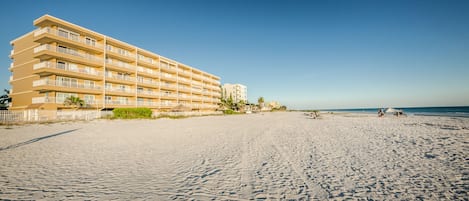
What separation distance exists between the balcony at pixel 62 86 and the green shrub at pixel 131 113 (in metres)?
6.09

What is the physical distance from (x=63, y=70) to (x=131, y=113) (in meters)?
10.1

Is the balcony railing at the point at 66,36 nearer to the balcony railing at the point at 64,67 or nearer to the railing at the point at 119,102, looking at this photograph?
the balcony railing at the point at 64,67

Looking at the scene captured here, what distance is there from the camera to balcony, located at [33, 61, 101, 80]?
22844mm

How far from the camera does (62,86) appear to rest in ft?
78.6

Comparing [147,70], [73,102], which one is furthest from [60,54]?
[147,70]

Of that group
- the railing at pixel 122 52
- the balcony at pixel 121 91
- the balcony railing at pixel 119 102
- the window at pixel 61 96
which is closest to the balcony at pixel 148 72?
the railing at pixel 122 52

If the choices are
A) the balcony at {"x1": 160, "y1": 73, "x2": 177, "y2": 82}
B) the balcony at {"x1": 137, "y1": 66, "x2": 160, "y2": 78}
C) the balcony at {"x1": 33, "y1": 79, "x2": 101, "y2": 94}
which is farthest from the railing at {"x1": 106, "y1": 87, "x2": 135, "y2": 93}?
the balcony at {"x1": 160, "y1": 73, "x2": 177, "y2": 82}

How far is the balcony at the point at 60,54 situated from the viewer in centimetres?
2277

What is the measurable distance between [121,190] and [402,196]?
19.1 feet

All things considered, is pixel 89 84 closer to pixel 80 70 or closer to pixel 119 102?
pixel 80 70

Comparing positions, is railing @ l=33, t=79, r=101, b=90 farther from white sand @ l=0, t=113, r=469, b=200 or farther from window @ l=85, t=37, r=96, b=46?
white sand @ l=0, t=113, r=469, b=200

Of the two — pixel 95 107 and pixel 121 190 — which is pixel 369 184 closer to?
pixel 121 190

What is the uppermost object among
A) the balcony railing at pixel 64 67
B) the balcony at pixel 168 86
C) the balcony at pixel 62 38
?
the balcony at pixel 62 38

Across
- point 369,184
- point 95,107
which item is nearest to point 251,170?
point 369,184
